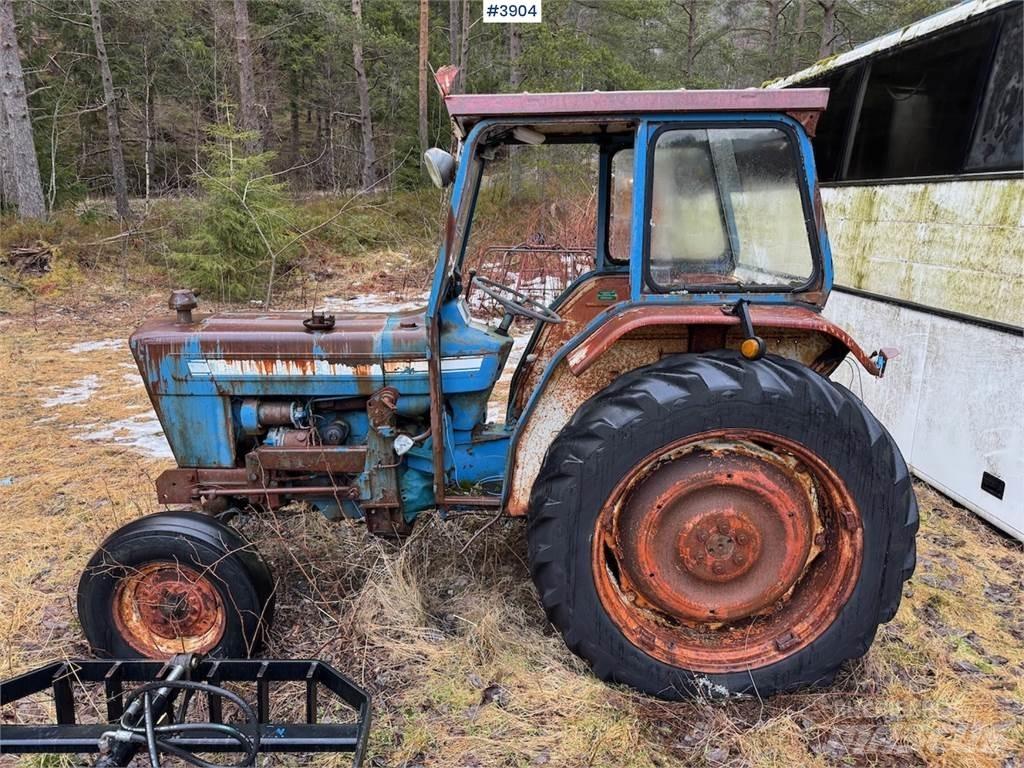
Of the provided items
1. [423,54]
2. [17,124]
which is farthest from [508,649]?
[423,54]

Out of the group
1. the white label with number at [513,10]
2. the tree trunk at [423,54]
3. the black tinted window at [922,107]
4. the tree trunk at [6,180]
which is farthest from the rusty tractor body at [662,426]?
the tree trunk at [423,54]

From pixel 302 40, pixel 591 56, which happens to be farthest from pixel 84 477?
pixel 302 40

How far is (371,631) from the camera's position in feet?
9.39

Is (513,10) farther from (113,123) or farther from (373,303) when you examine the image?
(113,123)

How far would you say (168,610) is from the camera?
2686 millimetres

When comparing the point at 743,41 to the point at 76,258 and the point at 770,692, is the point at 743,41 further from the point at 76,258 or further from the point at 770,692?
the point at 770,692

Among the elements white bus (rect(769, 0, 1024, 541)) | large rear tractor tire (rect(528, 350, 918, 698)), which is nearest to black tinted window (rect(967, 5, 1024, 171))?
white bus (rect(769, 0, 1024, 541))

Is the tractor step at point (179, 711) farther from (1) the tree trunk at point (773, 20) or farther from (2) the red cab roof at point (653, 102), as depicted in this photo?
(1) the tree trunk at point (773, 20)

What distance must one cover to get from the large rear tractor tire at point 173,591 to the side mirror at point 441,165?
5.08 feet

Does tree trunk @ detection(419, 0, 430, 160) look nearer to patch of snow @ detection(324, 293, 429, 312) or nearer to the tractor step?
patch of snow @ detection(324, 293, 429, 312)

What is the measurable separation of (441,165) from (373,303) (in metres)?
8.34

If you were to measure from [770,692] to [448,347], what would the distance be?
1713 millimetres

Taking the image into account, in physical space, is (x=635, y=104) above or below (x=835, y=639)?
above

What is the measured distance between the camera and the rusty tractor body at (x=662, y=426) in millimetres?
2383
